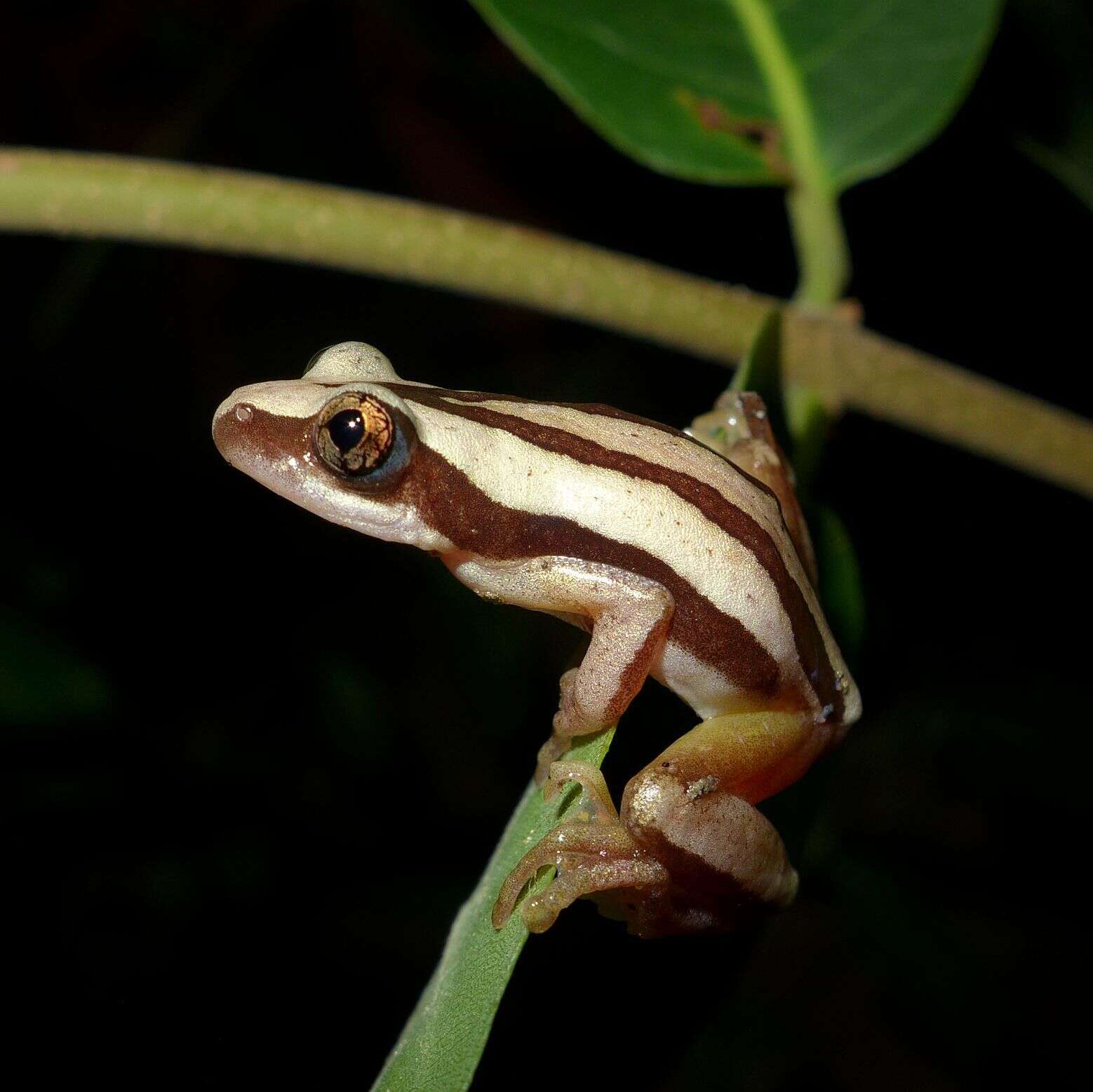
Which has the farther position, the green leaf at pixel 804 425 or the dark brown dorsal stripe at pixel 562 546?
the green leaf at pixel 804 425

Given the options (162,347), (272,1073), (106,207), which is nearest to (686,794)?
(106,207)

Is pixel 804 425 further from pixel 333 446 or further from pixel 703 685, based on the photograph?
pixel 333 446

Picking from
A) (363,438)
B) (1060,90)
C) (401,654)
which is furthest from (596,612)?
(401,654)

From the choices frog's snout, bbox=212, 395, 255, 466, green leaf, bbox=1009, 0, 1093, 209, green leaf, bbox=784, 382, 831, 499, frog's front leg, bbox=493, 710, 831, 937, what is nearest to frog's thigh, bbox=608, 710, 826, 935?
frog's front leg, bbox=493, 710, 831, 937

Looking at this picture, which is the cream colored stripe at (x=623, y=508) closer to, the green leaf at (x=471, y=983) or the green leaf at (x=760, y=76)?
the green leaf at (x=471, y=983)

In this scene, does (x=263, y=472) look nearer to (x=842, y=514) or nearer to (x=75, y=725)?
(x=75, y=725)

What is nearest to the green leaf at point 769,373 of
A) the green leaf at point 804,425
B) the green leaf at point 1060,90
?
the green leaf at point 804,425
